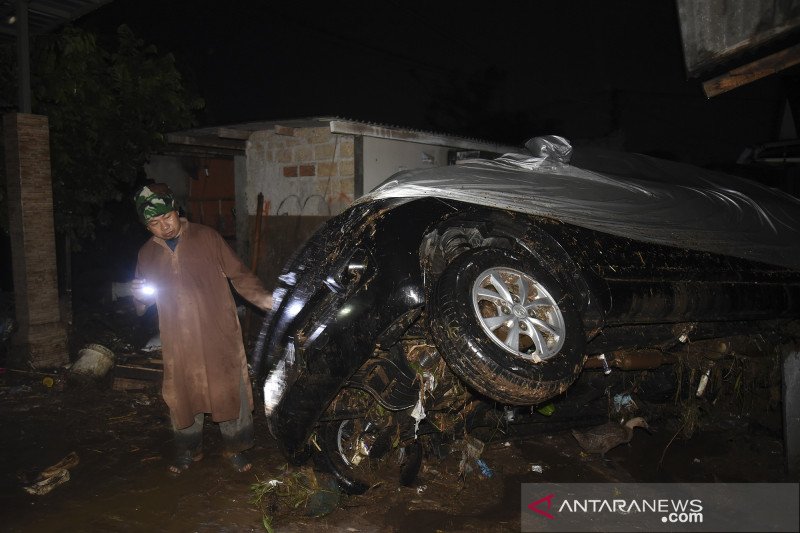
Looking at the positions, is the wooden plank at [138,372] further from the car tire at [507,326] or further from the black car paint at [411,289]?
the car tire at [507,326]

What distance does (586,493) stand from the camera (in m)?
3.48

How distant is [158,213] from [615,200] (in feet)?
10.3

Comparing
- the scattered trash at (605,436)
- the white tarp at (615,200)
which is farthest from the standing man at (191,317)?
the scattered trash at (605,436)

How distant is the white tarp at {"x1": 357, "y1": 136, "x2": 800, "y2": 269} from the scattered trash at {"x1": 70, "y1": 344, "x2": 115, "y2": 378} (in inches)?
168

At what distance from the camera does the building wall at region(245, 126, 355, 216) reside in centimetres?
721

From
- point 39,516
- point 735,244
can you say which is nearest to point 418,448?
point 39,516

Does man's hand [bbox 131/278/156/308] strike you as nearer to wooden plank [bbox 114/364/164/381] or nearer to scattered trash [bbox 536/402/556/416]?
wooden plank [bbox 114/364/164/381]

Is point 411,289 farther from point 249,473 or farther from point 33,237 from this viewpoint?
point 33,237

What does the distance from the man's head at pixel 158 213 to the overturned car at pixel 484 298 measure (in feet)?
2.95

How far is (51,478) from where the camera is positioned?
3.52m

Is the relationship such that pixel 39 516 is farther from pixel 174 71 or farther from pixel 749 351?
pixel 174 71

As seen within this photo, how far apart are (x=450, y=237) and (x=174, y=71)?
7.36 m

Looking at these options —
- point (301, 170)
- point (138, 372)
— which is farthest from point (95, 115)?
point (138, 372)

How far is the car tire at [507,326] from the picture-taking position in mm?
2484
